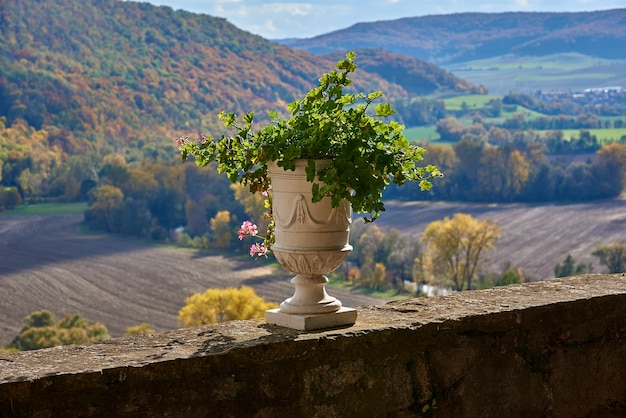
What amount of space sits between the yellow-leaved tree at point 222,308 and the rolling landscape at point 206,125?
3663 millimetres

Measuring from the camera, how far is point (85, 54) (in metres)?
47.0

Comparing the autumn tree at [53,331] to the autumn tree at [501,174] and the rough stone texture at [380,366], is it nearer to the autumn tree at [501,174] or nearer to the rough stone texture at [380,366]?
the autumn tree at [501,174]

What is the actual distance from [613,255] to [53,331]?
59.6 feet

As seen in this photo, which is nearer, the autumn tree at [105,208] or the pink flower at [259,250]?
the pink flower at [259,250]

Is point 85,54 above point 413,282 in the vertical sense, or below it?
above

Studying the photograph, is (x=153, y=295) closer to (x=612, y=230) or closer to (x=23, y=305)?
(x=23, y=305)

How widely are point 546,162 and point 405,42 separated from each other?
39.1ft

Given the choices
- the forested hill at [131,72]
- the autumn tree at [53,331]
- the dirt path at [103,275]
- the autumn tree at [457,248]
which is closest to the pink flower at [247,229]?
the autumn tree at [53,331]

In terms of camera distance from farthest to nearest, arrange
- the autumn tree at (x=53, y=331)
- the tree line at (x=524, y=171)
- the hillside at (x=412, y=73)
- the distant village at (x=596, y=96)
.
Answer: the distant village at (x=596, y=96), the hillside at (x=412, y=73), the tree line at (x=524, y=171), the autumn tree at (x=53, y=331)

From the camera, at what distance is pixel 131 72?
4731 centimetres

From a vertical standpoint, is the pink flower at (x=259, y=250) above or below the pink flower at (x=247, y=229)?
below

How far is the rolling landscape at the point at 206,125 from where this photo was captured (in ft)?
121

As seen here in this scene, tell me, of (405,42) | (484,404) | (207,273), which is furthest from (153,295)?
(484,404)

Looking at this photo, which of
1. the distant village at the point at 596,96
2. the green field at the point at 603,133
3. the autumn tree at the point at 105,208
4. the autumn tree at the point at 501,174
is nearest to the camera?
the autumn tree at the point at 105,208
